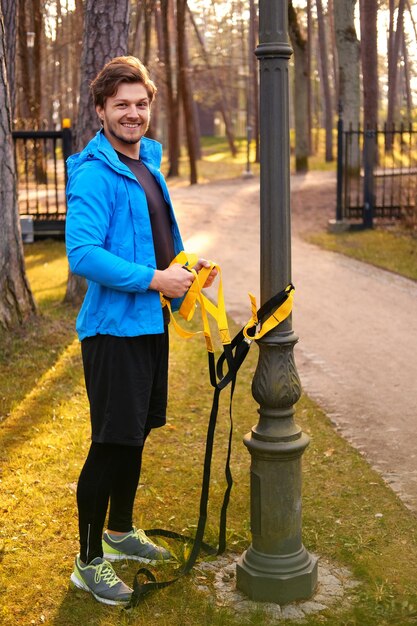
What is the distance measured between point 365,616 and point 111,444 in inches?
45.5

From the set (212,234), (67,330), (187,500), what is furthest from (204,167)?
(187,500)

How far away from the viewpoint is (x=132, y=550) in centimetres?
388

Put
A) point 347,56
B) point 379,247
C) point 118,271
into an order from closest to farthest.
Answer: point 118,271 → point 379,247 → point 347,56

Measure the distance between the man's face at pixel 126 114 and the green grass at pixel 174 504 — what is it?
1783 millimetres

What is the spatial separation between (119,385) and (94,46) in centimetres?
639

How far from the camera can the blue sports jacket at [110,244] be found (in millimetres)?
3189

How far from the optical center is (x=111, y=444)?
347 centimetres

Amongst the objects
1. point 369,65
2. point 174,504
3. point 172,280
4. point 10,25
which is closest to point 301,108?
point 369,65

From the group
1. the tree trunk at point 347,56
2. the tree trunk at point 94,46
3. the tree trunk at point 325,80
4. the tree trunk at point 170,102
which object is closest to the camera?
the tree trunk at point 94,46

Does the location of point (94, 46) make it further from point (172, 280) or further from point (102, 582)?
point (102, 582)

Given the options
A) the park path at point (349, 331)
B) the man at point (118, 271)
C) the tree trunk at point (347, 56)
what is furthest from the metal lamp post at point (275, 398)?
the tree trunk at point (347, 56)

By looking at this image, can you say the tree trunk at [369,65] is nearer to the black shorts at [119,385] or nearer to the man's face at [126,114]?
the man's face at [126,114]

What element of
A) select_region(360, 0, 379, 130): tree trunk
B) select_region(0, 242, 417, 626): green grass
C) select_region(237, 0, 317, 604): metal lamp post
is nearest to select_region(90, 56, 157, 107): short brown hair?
select_region(237, 0, 317, 604): metal lamp post

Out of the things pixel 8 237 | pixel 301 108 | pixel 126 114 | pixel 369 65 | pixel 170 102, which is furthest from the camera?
pixel 301 108
